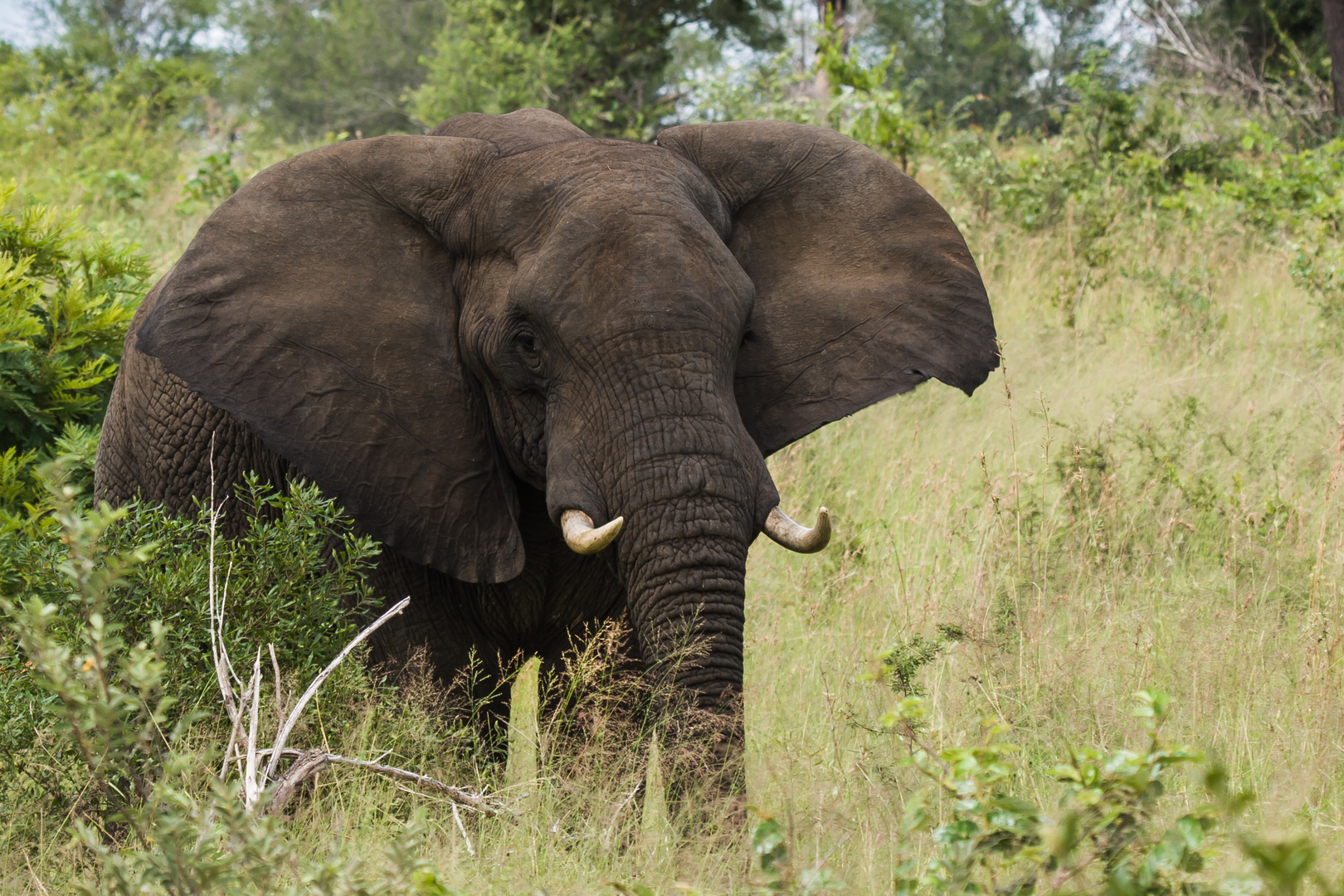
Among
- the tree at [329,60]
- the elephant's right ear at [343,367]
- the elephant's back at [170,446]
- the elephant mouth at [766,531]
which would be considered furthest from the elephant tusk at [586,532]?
the tree at [329,60]

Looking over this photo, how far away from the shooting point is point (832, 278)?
13.6 ft

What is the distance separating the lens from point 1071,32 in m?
34.1

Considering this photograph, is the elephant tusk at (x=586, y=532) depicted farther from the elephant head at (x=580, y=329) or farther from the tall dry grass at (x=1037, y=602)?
the tall dry grass at (x=1037, y=602)

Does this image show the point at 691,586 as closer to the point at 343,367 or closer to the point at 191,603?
the point at 343,367

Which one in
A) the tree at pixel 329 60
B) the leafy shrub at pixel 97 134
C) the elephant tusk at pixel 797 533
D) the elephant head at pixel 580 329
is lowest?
the tree at pixel 329 60

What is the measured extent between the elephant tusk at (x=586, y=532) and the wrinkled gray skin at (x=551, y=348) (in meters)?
0.04

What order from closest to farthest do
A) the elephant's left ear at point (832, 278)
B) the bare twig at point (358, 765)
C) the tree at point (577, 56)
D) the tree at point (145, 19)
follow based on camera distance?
the bare twig at point (358, 765)
the elephant's left ear at point (832, 278)
the tree at point (577, 56)
the tree at point (145, 19)

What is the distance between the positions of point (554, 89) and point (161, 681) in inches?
498

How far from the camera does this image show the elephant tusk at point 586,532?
323cm

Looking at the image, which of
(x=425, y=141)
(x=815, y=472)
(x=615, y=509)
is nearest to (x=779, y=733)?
(x=615, y=509)

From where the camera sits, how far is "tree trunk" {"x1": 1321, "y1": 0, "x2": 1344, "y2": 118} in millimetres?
13078

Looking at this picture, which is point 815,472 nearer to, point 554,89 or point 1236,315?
point 1236,315

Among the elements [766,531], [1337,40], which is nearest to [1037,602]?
[766,531]

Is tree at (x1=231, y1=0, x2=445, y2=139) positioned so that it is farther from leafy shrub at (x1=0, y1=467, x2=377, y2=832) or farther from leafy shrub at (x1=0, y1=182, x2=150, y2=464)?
leafy shrub at (x1=0, y1=467, x2=377, y2=832)
